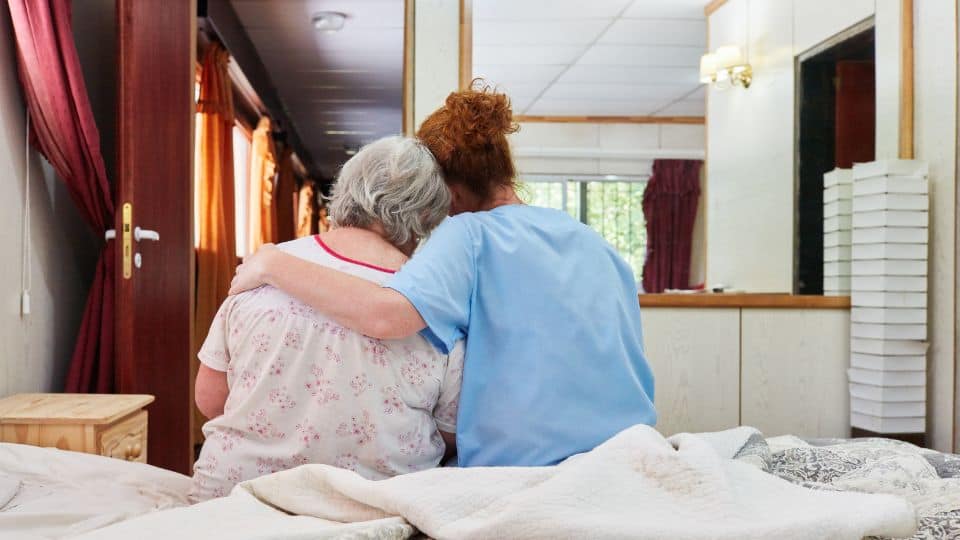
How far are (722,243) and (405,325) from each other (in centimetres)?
286

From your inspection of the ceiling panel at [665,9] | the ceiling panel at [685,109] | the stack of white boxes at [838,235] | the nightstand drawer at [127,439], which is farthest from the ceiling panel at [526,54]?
the nightstand drawer at [127,439]

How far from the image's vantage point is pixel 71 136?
2.61m

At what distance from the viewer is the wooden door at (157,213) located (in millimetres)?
2742

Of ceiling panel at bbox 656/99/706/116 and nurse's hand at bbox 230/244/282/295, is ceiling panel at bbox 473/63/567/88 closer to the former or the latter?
ceiling panel at bbox 656/99/706/116

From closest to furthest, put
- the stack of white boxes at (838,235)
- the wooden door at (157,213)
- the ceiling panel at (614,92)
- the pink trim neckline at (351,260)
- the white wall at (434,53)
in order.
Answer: the pink trim neckline at (351,260)
the wooden door at (157,213)
the white wall at (434,53)
the stack of white boxes at (838,235)
the ceiling panel at (614,92)

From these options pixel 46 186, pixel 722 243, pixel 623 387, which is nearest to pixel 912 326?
pixel 722 243

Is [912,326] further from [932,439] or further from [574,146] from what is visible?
[574,146]

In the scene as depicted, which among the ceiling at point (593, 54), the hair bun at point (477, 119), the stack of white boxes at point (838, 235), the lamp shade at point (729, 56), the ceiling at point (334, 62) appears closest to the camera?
the hair bun at point (477, 119)

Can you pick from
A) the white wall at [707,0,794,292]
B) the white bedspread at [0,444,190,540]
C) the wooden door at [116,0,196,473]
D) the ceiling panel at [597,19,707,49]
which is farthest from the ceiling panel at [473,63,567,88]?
the white bedspread at [0,444,190,540]

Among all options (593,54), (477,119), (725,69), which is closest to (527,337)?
(477,119)

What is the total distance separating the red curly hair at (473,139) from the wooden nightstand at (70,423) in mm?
1078

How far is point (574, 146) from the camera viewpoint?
3.88 m

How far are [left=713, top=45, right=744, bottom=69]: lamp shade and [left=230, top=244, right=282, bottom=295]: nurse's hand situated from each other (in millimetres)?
3111

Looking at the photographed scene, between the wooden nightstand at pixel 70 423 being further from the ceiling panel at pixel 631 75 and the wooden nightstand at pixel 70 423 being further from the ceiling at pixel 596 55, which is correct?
the ceiling panel at pixel 631 75
